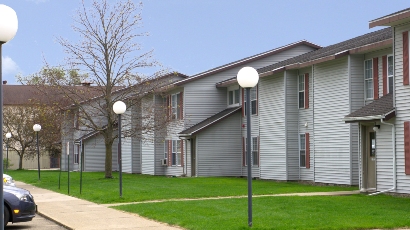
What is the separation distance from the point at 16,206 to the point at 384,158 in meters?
11.6

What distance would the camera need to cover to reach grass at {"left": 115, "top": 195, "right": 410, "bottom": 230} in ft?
45.2

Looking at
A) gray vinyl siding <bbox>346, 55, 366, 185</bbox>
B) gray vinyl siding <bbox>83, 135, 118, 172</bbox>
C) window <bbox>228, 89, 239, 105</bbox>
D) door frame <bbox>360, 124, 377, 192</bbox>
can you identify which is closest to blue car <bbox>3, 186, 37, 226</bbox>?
door frame <bbox>360, 124, 377, 192</bbox>

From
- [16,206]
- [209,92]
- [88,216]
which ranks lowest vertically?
[88,216]

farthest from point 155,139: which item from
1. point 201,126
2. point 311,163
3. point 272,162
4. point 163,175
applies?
point 311,163

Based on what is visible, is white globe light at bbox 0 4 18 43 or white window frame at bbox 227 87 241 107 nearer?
white globe light at bbox 0 4 18 43

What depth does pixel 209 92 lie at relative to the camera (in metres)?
39.0

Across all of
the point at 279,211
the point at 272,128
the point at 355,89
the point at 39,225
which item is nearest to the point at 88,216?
the point at 39,225

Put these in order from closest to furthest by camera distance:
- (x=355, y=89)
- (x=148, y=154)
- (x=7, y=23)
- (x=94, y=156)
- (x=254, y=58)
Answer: (x=7, y=23), (x=355, y=89), (x=254, y=58), (x=148, y=154), (x=94, y=156)

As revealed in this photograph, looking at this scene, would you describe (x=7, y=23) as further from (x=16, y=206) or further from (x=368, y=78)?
(x=368, y=78)

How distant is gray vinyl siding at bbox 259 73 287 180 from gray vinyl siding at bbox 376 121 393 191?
31.8 feet

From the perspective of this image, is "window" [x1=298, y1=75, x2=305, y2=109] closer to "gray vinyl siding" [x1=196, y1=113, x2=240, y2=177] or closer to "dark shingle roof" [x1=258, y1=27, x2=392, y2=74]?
"dark shingle roof" [x1=258, y1=27, x2=392, y2=74]

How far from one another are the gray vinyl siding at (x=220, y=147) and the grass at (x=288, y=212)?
17.1m

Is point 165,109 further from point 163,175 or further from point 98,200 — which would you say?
point 98,200

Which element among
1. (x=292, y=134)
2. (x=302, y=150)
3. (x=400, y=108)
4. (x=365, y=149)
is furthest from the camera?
(x=292, y=134)
